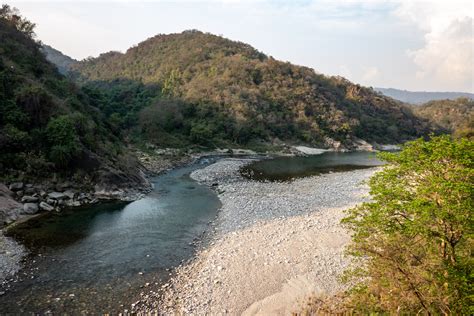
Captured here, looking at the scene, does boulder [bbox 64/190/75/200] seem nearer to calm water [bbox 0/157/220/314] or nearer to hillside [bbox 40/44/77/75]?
calm water [bbox 0/157/220/314]

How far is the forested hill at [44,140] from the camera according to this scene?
24203 mm

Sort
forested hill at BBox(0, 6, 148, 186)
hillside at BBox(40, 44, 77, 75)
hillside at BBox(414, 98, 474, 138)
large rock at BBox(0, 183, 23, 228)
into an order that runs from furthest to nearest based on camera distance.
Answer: hillside at BBox(40, 44, 77, 75) < hillside at BBox(414, 98, 474, 138) < forested hill at BBox(0, 6, 148, 186) < large rock at BBox(0, 183, 23, 228)

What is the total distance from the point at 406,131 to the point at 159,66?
93.5m

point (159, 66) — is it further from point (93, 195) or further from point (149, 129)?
point (93, 195)

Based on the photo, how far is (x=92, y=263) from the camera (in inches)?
575

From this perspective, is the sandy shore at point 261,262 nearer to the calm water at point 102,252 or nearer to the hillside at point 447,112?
the calm water at point 102,252

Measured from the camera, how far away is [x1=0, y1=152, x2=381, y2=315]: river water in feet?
38.3

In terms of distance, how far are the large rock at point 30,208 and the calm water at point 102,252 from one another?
103 centimetres

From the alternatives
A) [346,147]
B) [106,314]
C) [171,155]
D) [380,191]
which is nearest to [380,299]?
[380,191]

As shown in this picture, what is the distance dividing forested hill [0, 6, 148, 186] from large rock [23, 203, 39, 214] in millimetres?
3648

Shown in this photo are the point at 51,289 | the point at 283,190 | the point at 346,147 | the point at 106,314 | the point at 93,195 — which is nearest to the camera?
the point at 106,314

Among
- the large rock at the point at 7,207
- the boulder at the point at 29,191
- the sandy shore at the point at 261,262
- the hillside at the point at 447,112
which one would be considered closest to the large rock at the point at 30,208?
the large rock at the point at 7,207

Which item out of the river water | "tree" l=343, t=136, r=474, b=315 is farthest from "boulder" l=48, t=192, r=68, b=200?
"tree" l=343, t=136, r=474, b=315

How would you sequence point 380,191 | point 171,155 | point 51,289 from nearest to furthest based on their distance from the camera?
point 380,191
point 51,289
point 171,155
